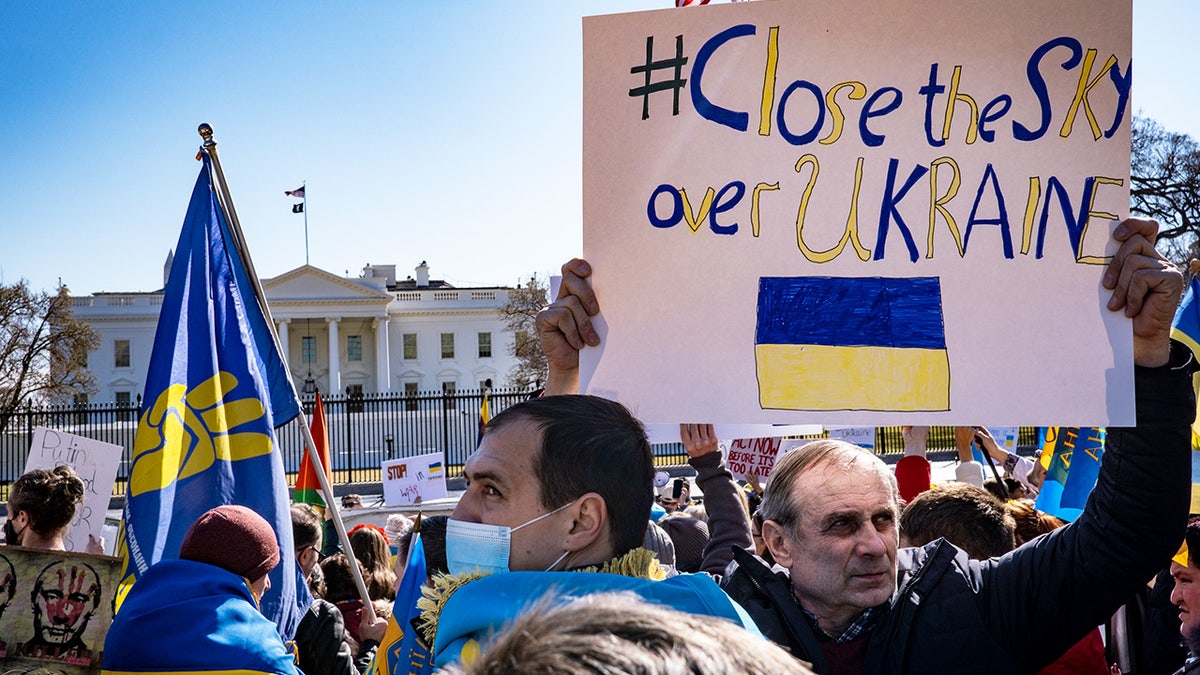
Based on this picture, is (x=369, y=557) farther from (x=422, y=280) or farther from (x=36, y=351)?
(x=422, y=280)

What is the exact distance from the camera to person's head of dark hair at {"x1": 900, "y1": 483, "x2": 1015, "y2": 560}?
308cm

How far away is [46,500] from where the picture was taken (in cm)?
418

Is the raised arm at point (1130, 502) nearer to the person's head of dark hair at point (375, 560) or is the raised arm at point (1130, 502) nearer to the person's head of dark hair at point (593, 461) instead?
the person's head of dark hair at point (593, 461)

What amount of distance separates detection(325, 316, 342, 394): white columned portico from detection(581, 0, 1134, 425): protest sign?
223 feet

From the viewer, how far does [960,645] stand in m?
2.19

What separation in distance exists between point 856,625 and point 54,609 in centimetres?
286

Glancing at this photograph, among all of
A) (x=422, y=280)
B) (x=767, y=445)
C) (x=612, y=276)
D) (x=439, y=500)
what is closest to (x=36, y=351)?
(x=439, y=500)

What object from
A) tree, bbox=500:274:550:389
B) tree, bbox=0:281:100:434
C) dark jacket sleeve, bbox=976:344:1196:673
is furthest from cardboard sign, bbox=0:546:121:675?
tree, bbox=500:274:550:389

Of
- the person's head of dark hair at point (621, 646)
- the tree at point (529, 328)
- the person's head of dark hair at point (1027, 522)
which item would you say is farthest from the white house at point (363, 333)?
the person's head of dark hair at point (621, 646)

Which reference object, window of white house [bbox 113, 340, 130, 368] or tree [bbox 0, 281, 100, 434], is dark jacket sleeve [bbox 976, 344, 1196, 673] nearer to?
tree [bbox 0, 281, 100, 434]

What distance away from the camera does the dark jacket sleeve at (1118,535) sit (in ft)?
7.01

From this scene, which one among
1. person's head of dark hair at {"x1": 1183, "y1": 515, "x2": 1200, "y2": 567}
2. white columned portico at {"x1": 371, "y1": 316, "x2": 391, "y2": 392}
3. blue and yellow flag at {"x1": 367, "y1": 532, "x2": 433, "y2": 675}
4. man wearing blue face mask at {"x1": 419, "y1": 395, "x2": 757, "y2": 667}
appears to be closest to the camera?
man wearing blue face mask at {"x1": 419, "y1": 395, "x2": 757, "y2": 667}

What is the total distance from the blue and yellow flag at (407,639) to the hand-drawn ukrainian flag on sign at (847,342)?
0.88 meters

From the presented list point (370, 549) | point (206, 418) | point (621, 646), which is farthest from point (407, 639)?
point (370, 549)
